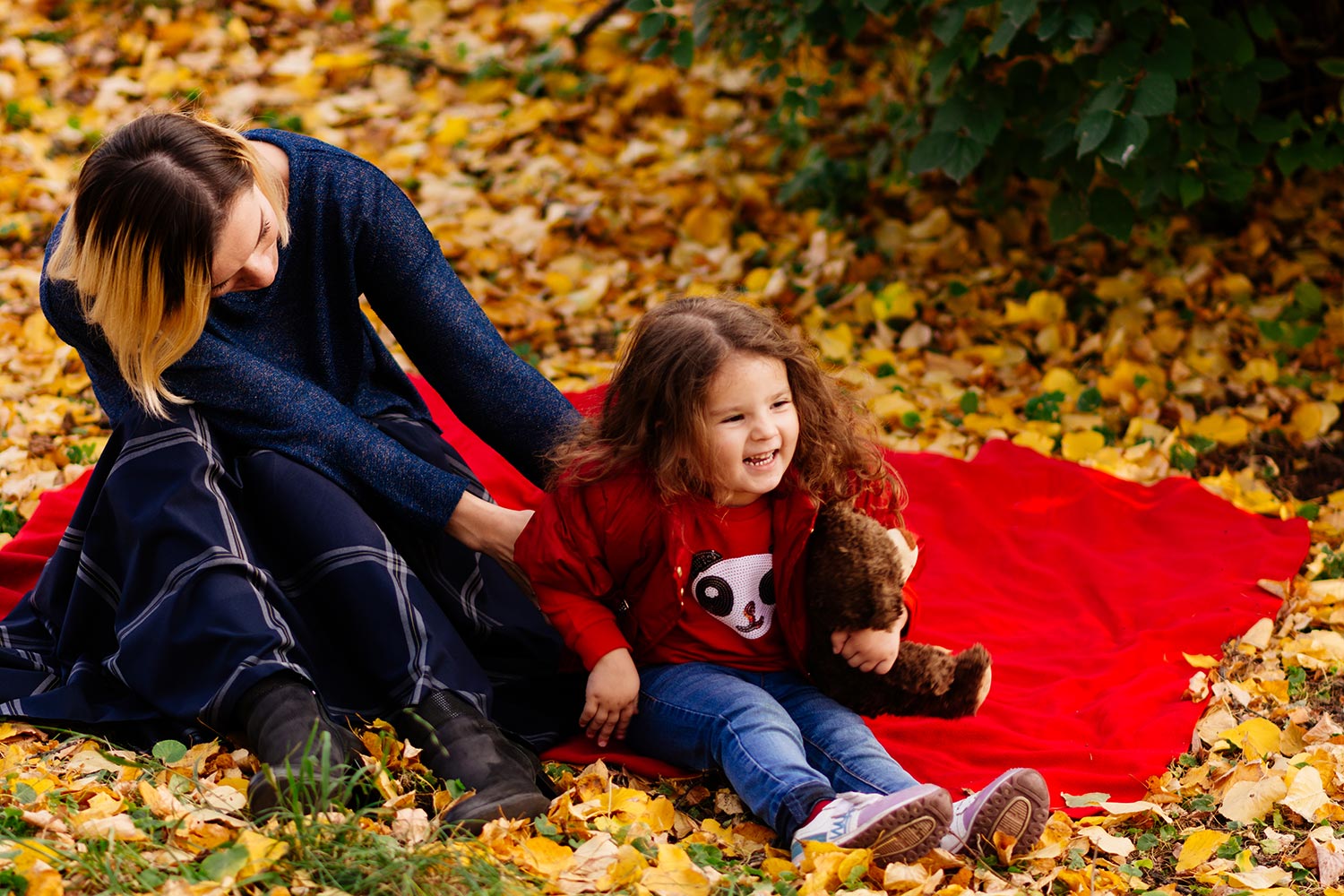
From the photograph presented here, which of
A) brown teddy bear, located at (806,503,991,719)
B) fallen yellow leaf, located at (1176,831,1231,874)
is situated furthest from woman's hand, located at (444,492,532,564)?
fallen yellow leaf, located at (1176,831,1231,874)

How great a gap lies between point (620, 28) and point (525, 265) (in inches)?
58.0

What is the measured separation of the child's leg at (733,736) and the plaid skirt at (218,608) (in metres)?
0.21

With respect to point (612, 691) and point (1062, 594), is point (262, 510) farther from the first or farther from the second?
point (1062, 594)

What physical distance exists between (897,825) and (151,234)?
144 centimetres

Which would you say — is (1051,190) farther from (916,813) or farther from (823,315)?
(916,813)

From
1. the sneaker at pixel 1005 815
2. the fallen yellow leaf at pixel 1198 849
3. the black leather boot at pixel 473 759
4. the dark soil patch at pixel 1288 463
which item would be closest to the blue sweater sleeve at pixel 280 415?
the black leather boot at pixel 473 759

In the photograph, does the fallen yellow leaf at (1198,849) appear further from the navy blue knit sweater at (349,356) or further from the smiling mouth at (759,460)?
the navy blue knit sweater at (349,356)

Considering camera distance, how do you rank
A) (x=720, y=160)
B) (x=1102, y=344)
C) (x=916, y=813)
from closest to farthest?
(x=916, y=813) → (x=1102, y=344) → (x=720, y=160)

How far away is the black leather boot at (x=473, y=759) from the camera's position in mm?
1923

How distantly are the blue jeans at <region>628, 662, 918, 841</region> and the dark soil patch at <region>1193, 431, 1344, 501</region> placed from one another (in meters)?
1.68

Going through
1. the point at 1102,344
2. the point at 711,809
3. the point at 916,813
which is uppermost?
the point at 1102,344

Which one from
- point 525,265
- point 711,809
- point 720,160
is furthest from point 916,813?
point 720,160

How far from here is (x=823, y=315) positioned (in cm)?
417

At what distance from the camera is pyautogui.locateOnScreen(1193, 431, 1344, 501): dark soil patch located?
332cm
